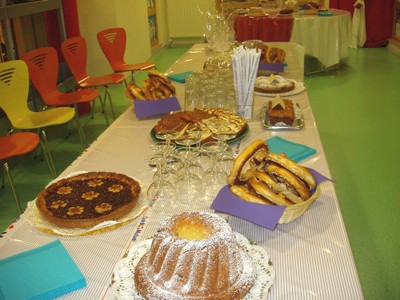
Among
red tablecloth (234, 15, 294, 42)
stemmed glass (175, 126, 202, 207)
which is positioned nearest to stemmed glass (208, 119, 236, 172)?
stemmed glass (175, 126, 202, 207)

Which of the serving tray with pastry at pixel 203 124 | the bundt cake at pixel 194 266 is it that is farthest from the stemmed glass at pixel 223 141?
the bundt cake at pixel 194 266

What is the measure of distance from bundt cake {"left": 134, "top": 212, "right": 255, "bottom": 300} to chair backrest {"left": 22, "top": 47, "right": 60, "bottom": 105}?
9.57 feet

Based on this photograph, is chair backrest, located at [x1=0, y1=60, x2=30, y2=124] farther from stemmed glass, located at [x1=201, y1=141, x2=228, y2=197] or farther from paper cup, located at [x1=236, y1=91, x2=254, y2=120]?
stemmed glass, located at [x1=201, y1=141, x2=228, y2=197]

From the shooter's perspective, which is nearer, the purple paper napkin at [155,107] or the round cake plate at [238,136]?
the round cake plate at [238,136]

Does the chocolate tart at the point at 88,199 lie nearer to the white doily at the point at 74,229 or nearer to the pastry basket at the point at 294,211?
the white doily at the point at 74,229

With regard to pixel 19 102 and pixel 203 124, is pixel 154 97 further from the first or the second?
pixel 19 102

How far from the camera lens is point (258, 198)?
48.4 inches

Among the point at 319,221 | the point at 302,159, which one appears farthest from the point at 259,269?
the point at 302,159

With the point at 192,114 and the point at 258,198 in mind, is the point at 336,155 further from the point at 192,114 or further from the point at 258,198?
the point at 258,198

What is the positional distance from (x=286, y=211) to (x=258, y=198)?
0.29ft

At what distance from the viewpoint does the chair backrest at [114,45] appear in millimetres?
4469

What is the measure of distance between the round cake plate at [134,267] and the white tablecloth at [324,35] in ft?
16.0

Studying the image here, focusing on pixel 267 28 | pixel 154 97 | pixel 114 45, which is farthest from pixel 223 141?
pixel 267 28

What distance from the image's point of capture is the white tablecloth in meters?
5.57
